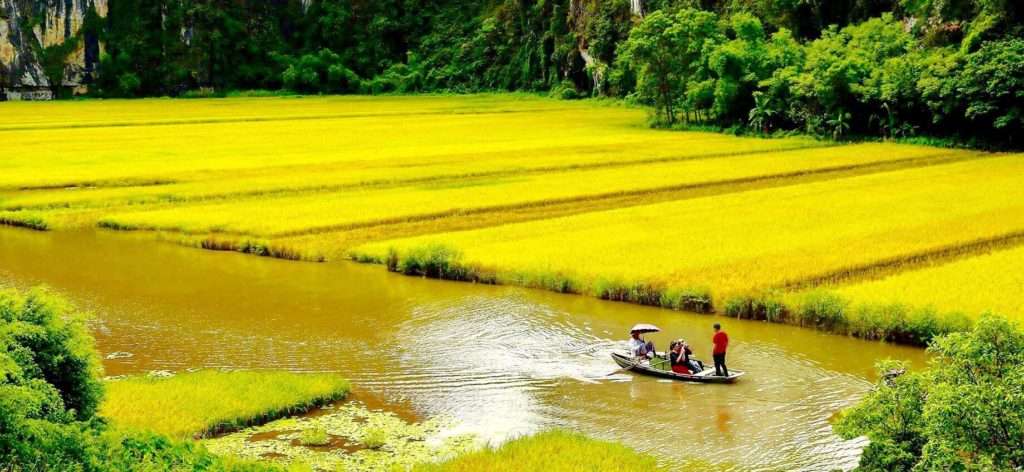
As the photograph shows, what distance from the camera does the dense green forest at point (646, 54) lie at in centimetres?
4562

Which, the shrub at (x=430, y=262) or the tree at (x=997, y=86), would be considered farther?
the tree at (x=997, y=86)

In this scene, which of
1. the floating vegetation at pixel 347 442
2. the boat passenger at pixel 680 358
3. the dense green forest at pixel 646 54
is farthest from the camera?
the dense green forest at pixel 646 54

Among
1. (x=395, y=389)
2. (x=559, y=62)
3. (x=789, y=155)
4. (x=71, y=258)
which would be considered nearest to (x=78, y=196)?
(x=71, y=258)

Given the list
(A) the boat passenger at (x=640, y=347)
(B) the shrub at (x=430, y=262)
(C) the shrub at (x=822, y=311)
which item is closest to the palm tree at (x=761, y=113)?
(B) the shrub at (x=430, y=262)

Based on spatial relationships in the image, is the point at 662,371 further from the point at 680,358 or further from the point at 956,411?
the point at 956,411

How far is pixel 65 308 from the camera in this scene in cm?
1171

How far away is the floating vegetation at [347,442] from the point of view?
11836 mm

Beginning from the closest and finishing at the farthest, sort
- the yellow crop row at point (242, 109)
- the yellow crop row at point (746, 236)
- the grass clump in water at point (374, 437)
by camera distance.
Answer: the grass clump in water at point (374, 437) < the yellow crop row at point (746, 236) < the yellow crop row at point (242, 109)

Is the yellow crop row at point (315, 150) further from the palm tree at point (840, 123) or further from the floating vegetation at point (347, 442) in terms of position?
the floating vegetation at point (347, 442)

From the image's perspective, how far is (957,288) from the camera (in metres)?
18.2

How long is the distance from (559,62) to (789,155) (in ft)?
180

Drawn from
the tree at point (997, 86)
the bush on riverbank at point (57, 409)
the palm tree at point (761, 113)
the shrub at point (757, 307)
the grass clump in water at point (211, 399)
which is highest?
the tree at point (997, 86)

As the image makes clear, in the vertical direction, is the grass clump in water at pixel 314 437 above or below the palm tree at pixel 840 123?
below

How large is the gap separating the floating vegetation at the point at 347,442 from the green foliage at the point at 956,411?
14.8 feet
